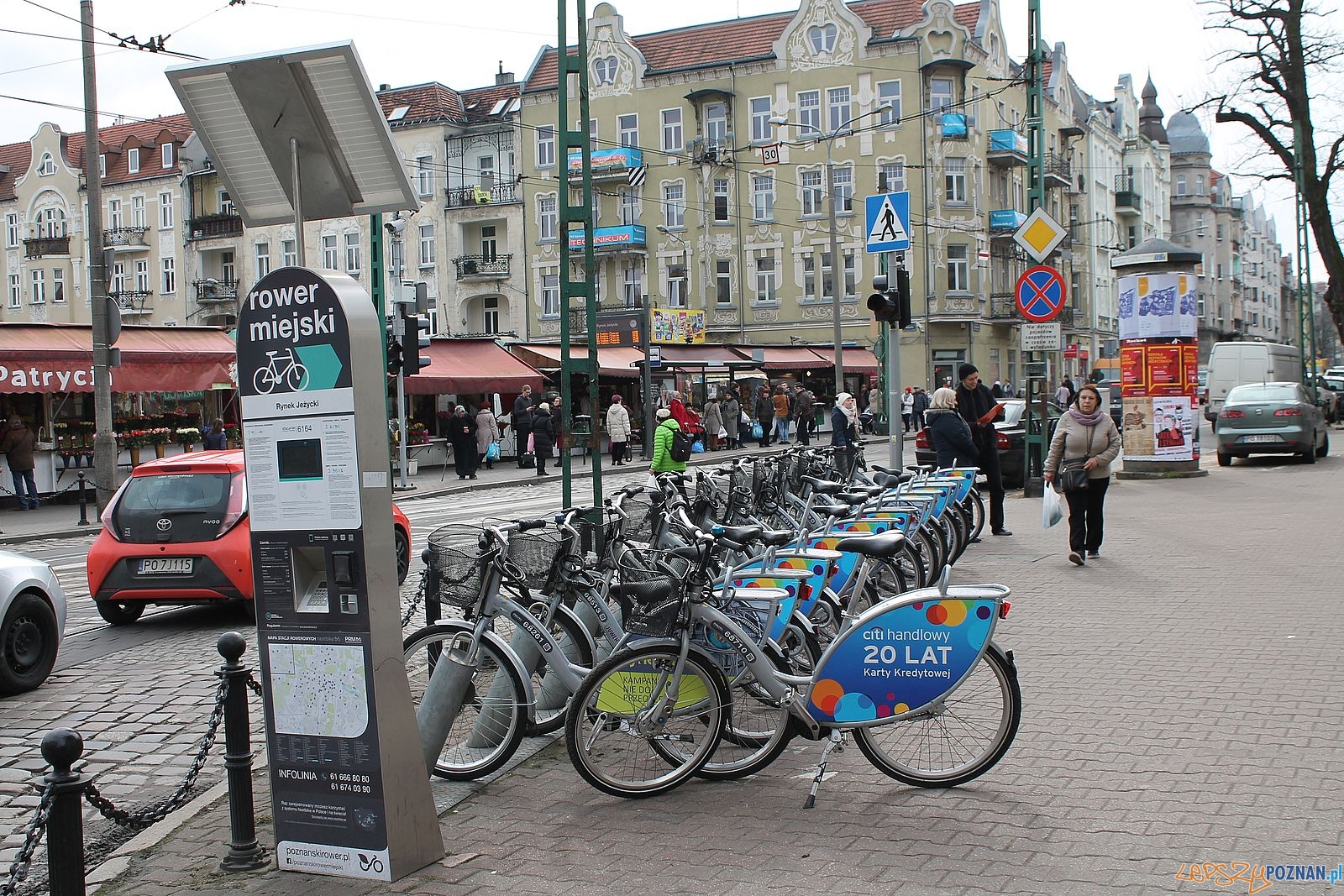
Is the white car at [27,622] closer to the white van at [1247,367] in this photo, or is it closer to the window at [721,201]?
the white van at [1247,367]

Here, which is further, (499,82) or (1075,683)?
(499,82)

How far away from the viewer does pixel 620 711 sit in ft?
18.2

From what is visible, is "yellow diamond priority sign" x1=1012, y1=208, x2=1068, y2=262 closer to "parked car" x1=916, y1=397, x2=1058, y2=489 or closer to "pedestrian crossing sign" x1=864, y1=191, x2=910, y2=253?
"pedestrian crossing sign" x1=864, y1=191, x2=910, y2=253

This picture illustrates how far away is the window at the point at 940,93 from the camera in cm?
5362

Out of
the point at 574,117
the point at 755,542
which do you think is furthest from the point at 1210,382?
the point at 755,542

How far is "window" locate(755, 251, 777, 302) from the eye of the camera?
56844 millimetres

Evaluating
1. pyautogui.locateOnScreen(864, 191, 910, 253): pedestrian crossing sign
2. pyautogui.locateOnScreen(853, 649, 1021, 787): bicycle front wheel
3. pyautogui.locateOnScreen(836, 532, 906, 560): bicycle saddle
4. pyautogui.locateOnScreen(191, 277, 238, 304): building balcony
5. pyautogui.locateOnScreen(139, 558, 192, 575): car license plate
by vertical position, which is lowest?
pyautogui.locateOnScreen(853, 649, 1021, 787): bicycle front wheel

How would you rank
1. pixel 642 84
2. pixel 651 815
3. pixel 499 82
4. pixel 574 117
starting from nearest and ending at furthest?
pixel 651 815
pixel 574 117
pixel 642 84
pixel 499 82

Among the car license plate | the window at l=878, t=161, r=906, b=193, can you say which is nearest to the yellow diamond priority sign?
the car license plate

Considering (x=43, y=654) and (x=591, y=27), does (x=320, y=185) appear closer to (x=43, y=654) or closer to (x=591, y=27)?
(x=43, y=654)

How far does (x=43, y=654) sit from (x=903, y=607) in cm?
605

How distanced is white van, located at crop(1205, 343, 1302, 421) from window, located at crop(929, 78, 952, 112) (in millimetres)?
15229

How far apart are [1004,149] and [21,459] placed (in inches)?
1667

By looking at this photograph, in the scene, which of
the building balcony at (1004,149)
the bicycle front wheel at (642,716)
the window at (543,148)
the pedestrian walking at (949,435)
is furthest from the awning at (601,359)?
the bicycle front wheel at (642,716)
